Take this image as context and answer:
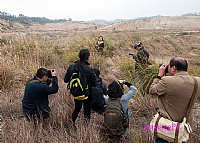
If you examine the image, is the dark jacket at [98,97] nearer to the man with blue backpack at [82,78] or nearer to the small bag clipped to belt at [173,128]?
the man with blue backpack at [82,78]

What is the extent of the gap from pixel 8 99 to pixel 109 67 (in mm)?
4376

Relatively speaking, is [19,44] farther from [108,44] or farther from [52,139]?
[52,139]

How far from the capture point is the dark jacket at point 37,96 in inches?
161

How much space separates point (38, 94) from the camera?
416 cm

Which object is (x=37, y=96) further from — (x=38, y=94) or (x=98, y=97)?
(x=98, y=97)

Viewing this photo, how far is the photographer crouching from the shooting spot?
13.4 ft

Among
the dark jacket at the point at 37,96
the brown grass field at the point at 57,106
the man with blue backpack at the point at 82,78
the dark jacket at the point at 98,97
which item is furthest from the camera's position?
the dark jacket at the point at 98,97

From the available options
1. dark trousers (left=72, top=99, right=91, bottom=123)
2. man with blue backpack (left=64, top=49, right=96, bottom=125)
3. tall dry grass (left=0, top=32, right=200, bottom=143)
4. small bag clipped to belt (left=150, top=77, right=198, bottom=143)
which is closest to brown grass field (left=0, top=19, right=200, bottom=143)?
tall dry grass (left=0, top=32, right=200, bottom=143)

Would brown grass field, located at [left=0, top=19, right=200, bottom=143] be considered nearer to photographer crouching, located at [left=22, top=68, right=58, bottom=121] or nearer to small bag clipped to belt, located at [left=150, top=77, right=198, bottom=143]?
photographer crouching, located at [left=22, top=68, right=58, bottom=121]

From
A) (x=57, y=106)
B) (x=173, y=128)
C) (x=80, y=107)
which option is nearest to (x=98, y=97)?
(x=80, y=107)

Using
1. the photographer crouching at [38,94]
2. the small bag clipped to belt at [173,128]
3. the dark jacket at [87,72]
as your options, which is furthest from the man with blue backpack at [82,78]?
the small bag clipped to belt at [173,128]

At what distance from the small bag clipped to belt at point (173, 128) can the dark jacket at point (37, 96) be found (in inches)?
75.4

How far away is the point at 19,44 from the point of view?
8.95 m

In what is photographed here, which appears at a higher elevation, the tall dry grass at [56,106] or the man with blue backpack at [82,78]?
the man with blue backpack at [82,78]
